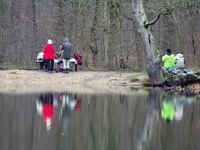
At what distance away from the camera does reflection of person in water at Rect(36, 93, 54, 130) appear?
14523 millimetres

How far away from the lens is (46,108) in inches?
690

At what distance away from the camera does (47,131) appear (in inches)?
493

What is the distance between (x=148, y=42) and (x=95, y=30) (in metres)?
12.1

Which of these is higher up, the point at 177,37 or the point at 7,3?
the point at 7,3

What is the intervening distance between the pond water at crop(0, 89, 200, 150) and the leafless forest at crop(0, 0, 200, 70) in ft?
57.2

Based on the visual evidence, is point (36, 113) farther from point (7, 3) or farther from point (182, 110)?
point (7, 3)

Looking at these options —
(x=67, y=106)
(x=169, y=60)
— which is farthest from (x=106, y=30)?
(x=67, y=106)

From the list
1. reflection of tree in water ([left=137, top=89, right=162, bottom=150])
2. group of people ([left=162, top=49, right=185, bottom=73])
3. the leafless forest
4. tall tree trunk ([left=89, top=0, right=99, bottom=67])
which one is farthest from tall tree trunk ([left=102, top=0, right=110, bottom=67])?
reflection of tree in water ([left=137, top=89, right=162, bottom=150])

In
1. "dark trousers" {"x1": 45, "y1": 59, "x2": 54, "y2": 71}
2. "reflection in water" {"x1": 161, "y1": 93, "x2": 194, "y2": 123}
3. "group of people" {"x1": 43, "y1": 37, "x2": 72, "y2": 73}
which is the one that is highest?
"group of people" {"x1": 43, "y1": 37, "x2": 72, "y2": 73}

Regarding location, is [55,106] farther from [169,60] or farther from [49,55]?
[49,55]

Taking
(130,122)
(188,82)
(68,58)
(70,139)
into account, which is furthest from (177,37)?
(70,139)

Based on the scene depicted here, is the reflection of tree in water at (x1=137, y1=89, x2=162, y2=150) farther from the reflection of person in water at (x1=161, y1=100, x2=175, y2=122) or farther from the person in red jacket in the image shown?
the person in red jacket

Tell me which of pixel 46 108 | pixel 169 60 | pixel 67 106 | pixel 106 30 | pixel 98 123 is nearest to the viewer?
pixel 98 123

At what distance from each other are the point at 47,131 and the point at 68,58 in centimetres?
2174
